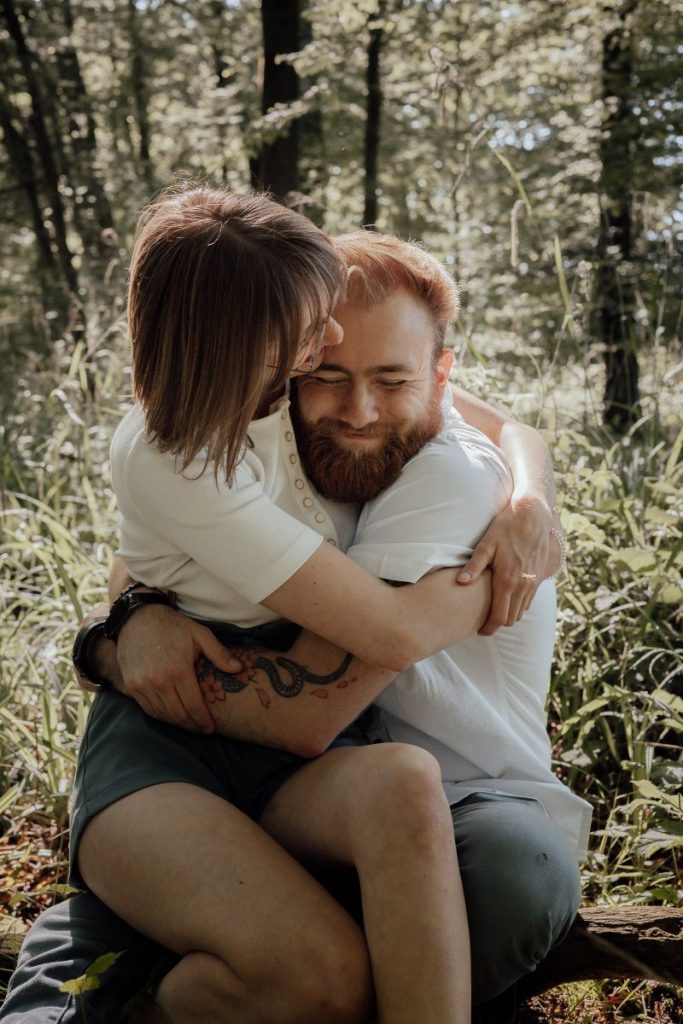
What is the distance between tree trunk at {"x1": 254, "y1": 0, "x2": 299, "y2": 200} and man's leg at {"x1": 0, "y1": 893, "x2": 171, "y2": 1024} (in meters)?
5.82

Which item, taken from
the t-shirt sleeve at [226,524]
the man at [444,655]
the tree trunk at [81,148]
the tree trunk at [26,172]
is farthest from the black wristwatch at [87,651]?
the tree trunk at [26,172]

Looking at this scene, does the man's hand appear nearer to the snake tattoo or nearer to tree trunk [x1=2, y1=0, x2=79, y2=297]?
the snake tattoo

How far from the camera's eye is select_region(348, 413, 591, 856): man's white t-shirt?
2008 mm

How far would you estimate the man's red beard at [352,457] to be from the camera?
216cm

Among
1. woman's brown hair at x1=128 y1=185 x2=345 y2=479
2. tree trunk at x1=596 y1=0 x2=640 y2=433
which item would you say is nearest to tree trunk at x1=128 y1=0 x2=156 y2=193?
tree trunk at x1=596 y1=0 x2=640 y2=433

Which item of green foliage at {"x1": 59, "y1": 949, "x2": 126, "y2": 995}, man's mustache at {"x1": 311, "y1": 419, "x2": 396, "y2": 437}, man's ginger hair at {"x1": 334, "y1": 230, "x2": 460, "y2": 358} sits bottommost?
green foliage at {"x1": 59, "y1": 949, "x2": 126, "y2": 995}

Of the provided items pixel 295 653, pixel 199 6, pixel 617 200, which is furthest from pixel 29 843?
pixel 199 6

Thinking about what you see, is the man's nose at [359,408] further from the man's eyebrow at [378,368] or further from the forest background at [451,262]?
the forest background at [451,262]

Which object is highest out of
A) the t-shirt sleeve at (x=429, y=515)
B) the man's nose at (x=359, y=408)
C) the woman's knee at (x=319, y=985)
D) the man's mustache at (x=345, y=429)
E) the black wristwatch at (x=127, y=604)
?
the man's nose at (x=359, y=408)

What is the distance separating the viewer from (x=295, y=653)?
6.54ft

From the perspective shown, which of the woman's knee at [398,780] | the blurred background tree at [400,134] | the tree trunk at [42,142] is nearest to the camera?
the woman's knee at [398,780]

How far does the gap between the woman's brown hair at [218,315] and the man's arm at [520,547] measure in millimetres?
564

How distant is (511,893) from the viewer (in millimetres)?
1778

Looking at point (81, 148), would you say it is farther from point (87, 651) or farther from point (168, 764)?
point (168, 764)
